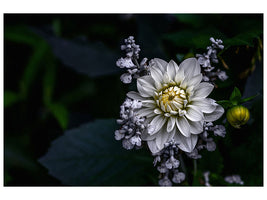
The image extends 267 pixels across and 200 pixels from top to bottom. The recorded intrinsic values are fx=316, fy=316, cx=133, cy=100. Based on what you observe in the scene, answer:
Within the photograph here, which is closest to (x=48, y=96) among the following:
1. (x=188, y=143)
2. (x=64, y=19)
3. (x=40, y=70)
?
(x=40, y=70)

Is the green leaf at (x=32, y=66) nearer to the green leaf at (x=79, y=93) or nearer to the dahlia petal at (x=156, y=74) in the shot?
the green leaf at (x=79, y=93)

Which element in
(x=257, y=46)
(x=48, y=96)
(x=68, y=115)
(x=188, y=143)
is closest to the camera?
(x=188, y=143)

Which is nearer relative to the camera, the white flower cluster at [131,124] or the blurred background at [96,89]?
the white flower cluster at [131,124]

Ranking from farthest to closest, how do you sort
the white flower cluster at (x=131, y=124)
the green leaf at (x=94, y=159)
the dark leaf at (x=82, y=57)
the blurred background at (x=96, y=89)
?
the dark leaf at (x=82, y=57) < the green leaf at (x=94, y=159) < the blurred background at (x=96, y=89) < the white flower cluster at (x=131, y=124)

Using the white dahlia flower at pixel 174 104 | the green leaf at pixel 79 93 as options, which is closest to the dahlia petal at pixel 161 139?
the white dahlia flower at pixel 174 104

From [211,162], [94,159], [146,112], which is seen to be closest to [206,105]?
[146,112]

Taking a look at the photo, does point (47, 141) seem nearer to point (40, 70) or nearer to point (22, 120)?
point (22, 120)

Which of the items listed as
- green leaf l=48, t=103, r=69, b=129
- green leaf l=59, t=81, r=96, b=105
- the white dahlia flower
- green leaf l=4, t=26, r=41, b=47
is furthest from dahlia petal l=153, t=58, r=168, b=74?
green leaf l=4, t=26, r=41, b=47
